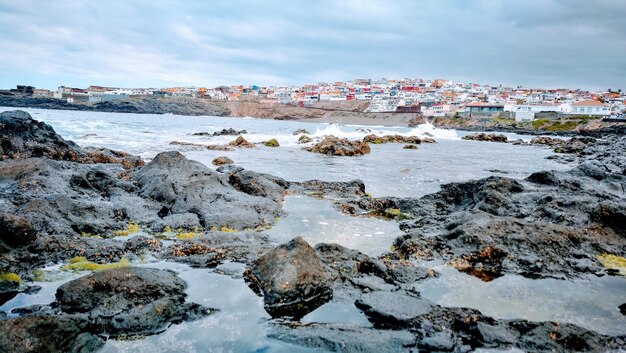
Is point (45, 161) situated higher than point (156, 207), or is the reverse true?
point (45, 161)

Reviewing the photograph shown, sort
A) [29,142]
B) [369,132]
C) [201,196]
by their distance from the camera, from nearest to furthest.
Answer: [201,196]
[29,142]
[369,132]

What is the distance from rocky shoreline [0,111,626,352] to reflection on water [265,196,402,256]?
42 cm

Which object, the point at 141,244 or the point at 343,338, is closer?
the point at 343,338

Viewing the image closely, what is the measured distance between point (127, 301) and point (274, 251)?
227cm

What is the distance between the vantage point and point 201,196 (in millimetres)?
11578

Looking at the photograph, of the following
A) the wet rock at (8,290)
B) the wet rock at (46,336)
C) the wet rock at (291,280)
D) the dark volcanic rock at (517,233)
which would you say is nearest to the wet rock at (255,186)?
the dark volcanic rock at (517,233)

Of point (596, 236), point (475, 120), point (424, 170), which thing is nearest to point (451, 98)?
point (475, 120)

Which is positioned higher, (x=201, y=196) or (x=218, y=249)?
(x=201, y=196)

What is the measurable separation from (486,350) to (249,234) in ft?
18.4

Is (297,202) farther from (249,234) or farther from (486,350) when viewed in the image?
(486,350)

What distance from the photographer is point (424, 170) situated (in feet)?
75.2

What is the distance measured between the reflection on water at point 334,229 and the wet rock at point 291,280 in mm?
2254

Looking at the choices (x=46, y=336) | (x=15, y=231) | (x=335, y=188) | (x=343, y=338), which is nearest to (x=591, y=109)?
(x=335, y=188)

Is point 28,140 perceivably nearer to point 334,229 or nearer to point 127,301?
point 334,229
